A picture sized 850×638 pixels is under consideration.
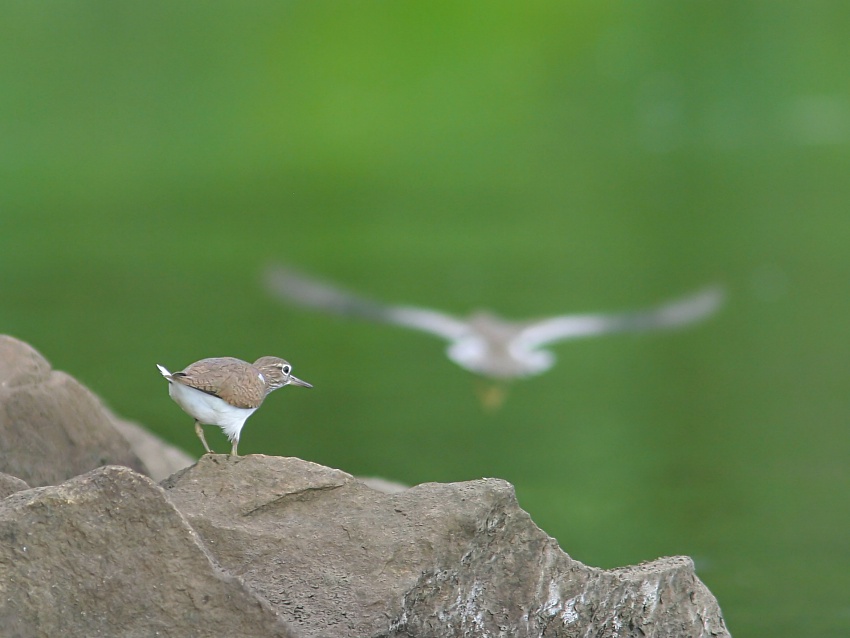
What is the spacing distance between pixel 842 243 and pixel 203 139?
16180 millimetres

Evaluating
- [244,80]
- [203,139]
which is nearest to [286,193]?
[203,139]

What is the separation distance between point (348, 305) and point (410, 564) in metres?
10.4

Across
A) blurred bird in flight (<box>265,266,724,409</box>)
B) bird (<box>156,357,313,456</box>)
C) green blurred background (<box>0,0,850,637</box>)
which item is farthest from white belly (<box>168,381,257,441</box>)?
blurred bird in flight (<box>265,266,724,409</box>)

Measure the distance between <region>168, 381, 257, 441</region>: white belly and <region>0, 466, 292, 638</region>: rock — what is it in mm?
668

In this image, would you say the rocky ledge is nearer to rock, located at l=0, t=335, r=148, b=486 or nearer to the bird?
the bird

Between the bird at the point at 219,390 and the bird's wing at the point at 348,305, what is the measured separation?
28.7 feet

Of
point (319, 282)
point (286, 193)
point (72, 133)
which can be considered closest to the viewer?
point (319, 282)

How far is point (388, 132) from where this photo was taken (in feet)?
117

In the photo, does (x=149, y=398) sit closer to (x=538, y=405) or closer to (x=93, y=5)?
(x=538, y=405)

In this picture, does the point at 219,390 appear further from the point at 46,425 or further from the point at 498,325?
the point at 498,325

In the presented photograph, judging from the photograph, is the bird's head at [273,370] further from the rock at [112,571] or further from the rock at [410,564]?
the rock at [112,571]

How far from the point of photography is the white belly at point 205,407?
549 centimetres

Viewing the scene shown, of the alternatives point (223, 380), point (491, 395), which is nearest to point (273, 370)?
point (223, 380)

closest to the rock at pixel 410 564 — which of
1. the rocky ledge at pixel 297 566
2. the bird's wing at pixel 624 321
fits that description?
the rocky ledge at pixel 297 566
